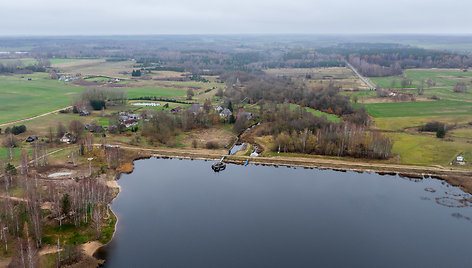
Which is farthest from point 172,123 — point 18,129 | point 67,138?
point 18,129

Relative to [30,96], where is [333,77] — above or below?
above

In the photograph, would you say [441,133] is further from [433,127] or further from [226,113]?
[226,113]

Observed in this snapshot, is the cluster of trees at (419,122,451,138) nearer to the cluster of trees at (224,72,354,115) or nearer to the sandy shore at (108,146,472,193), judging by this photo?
the cluster of trees at (224,72,354,115)

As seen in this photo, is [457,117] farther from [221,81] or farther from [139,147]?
[221,81]

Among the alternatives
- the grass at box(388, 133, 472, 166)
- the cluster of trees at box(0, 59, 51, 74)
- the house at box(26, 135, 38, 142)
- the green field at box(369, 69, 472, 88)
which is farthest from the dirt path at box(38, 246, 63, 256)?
the cluster of trees at box(0, 59, 51, 74)

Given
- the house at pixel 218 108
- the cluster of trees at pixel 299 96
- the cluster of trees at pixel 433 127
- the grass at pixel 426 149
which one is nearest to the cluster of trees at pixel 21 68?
the cluster of trees at pixel 299 96

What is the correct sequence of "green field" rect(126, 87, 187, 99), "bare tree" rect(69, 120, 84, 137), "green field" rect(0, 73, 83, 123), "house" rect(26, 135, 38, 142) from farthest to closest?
"green field" rect(126, 87, 187, 99) → "green field" rect(0, 73, 83, 123) → "bare tree" rect(69, 120, 84, 137) → "house" rect(26, 135, 38, 142)

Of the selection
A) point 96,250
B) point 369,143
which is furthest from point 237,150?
point 96,250
